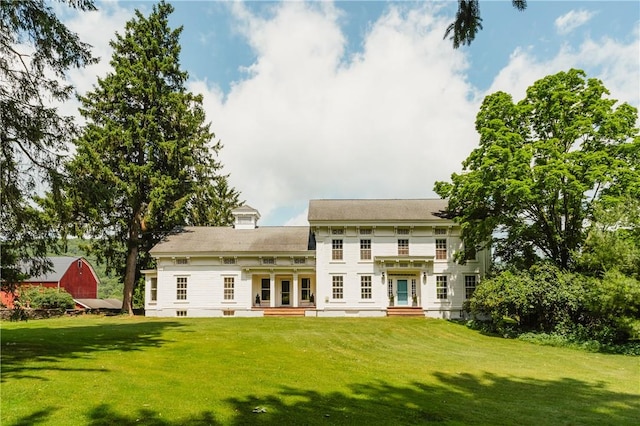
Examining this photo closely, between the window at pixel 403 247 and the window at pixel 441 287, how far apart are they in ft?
9.17

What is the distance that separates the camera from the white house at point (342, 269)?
30.6m

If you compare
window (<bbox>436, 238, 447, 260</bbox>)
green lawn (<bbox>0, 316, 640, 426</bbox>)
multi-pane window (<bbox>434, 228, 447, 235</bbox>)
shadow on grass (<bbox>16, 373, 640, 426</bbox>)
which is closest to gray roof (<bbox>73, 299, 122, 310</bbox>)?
window (<bbox>436, 238, 447, 260</bbox>)

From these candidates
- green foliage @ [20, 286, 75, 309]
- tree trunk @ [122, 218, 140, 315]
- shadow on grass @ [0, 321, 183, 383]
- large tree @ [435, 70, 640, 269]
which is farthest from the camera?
green foliage @ [20, 286, 75, 309]

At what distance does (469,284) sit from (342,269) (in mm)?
8808

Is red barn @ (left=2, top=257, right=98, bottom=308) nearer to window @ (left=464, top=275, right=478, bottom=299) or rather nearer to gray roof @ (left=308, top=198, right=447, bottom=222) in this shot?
gray roof @ (left=308, top=198, right=447, bottom=222)

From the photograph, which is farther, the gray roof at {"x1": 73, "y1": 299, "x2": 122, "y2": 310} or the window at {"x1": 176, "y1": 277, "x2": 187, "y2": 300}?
the gray roof at {"x1": 73, "y1": 299, "x2": 122, "y2": 310}

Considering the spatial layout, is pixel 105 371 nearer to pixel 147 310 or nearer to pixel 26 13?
pixel 26 13

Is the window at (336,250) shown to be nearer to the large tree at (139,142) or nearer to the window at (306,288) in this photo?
the window at (306,288)

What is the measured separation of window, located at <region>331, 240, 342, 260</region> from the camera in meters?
31.3

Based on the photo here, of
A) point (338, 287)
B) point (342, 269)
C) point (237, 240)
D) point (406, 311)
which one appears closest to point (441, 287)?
point (406, 311)

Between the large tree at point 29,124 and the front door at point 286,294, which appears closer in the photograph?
the large tree at point 29,124

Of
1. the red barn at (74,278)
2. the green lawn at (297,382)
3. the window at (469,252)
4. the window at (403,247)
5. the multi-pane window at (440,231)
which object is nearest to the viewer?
the green lawn at (297,382)

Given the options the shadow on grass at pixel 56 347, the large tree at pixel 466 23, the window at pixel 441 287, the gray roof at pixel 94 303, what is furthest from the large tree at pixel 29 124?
the gray roof at pixel 94 303

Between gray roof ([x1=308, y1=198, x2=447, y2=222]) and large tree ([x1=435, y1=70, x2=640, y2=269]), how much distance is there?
193 inches
